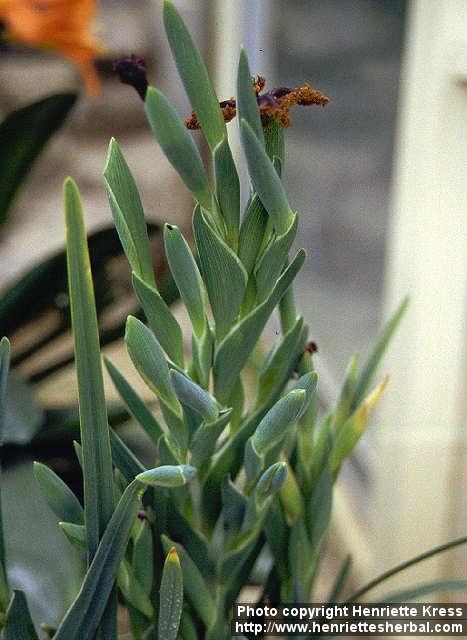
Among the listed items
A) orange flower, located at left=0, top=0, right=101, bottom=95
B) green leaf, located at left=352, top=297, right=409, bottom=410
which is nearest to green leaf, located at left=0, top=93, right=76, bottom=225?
orange flower, located at left=0, top=0, right=101, bottom=95

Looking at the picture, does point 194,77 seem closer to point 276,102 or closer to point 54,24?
point 276,102

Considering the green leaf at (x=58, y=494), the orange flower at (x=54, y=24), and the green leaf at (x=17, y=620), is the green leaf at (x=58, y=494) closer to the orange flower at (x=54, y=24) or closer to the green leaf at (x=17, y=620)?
the green leaf at (x=17, y=620)

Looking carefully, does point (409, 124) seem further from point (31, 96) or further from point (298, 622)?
point (31, 96)

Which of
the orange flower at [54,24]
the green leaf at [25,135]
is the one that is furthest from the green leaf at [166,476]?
the green leaf at [25,135]

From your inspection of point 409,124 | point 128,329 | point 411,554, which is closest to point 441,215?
point 409,124

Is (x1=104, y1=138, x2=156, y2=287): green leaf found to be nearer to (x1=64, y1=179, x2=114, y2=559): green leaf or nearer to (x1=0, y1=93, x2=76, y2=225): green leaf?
(x1=64, y1=179, x2=114, y2=559): green leaf

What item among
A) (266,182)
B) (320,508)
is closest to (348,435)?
(320,508)

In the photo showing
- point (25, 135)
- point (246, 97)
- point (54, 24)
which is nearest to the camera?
point (246, 97)
